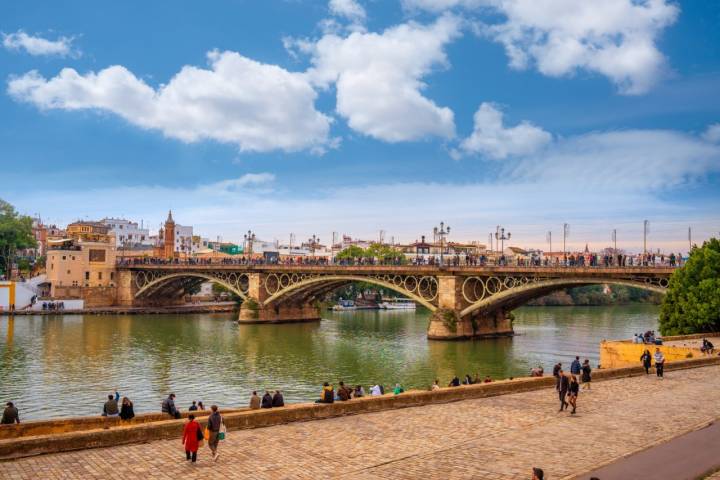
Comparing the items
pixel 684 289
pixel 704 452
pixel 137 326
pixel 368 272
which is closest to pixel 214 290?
pixel 137 326

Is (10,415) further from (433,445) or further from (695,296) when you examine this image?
(695,296)

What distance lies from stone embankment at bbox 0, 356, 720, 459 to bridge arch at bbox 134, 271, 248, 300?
61.9 metres

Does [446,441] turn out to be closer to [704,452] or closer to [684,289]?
[704,452]

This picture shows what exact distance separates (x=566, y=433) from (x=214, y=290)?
116123 millimetres

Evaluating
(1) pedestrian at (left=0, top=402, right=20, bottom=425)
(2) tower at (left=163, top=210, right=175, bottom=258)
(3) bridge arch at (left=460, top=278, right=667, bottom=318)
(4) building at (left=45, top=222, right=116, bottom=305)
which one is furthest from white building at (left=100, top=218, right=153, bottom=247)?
(1) pedestrian at (left=0, top=402, right=20, bottom=425)

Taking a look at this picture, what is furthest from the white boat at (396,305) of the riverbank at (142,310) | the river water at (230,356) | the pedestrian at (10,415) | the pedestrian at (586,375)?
the pedestrian at (10,415)

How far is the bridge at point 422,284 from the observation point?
54.6 m

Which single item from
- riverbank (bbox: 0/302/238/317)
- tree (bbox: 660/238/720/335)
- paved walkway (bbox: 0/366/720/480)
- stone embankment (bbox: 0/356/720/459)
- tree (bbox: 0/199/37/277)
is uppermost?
tree (bbox: 0/199/37/277)

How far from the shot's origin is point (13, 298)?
88500 millimetres

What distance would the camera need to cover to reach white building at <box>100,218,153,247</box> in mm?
187475

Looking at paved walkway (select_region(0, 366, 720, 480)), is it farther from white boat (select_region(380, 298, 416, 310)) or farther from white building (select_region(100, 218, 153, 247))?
white building (select_region(100, 218, 153, 247))

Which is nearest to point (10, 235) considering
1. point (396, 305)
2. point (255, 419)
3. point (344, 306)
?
point (344, 306)

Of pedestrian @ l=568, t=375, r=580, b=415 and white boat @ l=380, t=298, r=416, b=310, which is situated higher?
pedestrian @ l=568, t=375, r=580, b=415

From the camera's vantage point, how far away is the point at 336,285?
8094cm
